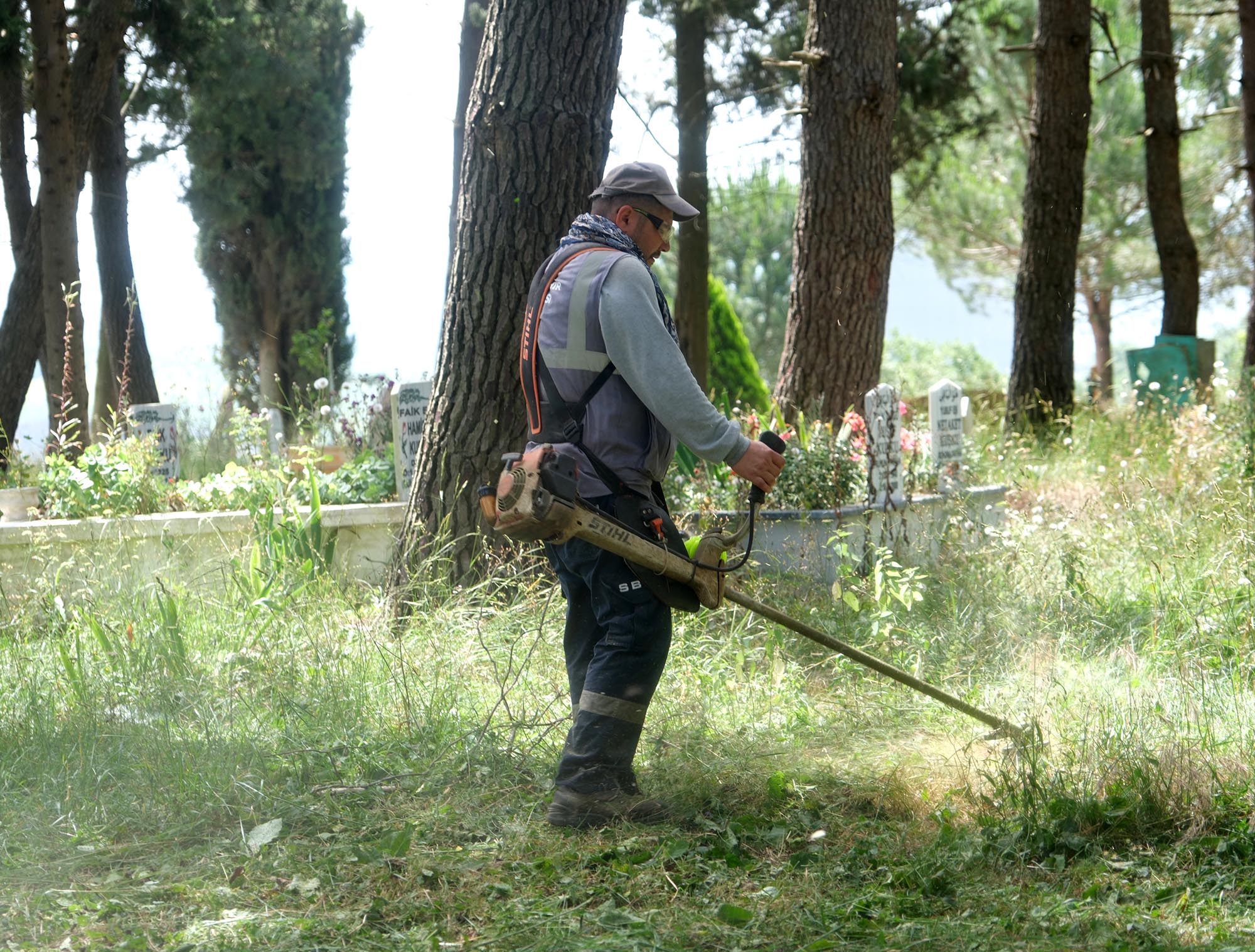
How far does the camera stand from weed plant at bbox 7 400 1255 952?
10.7 feet

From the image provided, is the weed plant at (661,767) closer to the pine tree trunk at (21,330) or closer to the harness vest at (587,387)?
the harness vest at (587,387)

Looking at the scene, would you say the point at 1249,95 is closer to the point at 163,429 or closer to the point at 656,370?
the point at 163,429

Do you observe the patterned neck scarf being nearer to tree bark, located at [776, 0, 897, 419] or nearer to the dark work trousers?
the dark work trousers

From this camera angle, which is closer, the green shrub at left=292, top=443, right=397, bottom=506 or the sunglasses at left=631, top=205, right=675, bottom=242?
the sunglasses at left=631, top=205, right=675, bottom=242

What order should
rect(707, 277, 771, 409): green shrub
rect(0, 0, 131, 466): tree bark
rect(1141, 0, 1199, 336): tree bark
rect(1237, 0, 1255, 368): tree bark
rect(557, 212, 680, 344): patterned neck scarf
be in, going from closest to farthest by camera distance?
rect(557, 212, 680, 344): patterned neck scarf → rect(0, 0, 131, 466): tree bark → rect(1237, 0, 1255, 368): tree bark → rect(1141, 0, 1199, 336): tree bark → rect(707, 277, 771, 409): green shrub

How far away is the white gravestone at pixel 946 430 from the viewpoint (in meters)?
7.62

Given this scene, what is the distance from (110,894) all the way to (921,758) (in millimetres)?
2538

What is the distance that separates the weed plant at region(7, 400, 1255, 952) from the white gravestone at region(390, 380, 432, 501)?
0.94m

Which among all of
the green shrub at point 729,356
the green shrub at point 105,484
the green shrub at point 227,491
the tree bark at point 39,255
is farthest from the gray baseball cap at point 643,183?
the green shrub at point 729,356

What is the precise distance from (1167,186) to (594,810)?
12.8m

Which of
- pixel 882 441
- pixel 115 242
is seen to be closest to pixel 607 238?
pixel 882 441

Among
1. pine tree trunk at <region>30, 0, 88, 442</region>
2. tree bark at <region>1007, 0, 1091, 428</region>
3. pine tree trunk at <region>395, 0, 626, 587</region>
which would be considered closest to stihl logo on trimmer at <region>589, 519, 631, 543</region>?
pine tree trunk at <region>395, 0, 626, 587</region>

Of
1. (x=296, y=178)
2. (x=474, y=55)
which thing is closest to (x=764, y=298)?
(x=296, y=178)

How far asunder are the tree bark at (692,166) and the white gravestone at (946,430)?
270 inches
